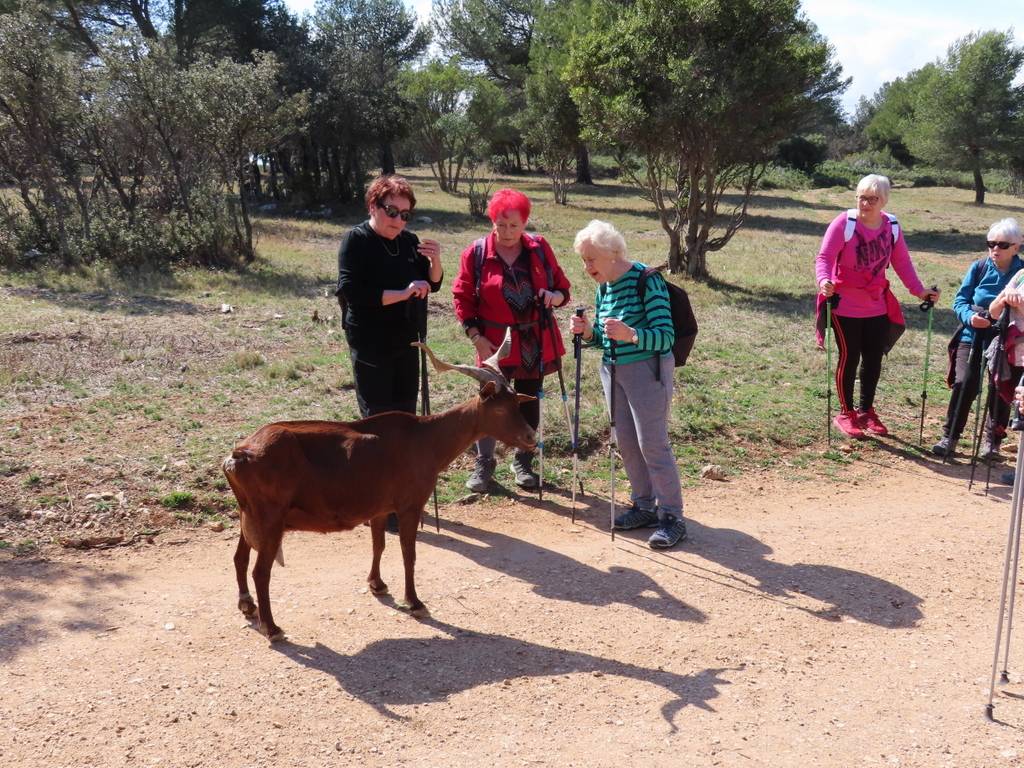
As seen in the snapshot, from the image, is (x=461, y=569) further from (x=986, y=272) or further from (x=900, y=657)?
(x=986, y=272)

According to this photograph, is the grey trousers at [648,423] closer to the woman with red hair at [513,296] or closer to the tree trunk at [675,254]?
the woman with red hair at [513,296]

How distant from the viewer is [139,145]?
20.8m

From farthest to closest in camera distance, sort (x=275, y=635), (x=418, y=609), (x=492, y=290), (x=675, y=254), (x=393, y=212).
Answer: (x=675, y=254) → (x=492, y=290) → (x=393, y=212) → (x=418, y=609) → (x=275, y=635)

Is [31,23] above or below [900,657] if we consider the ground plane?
above

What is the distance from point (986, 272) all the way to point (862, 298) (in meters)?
1.10

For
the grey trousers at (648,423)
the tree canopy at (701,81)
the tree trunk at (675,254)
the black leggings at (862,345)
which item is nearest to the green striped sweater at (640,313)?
the grey trousers at (648,423)

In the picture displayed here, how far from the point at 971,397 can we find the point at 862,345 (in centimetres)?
117

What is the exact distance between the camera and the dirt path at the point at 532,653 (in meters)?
4.18

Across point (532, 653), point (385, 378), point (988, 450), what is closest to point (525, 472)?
point (385, 378)

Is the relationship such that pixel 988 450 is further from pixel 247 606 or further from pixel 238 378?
pixel 238 378

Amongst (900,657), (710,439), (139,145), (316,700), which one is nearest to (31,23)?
(139,145)

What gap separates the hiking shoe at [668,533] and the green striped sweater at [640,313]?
1.28 metres


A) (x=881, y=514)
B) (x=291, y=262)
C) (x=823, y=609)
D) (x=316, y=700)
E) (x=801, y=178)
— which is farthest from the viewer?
(x=801, y=178)

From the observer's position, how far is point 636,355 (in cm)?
610
